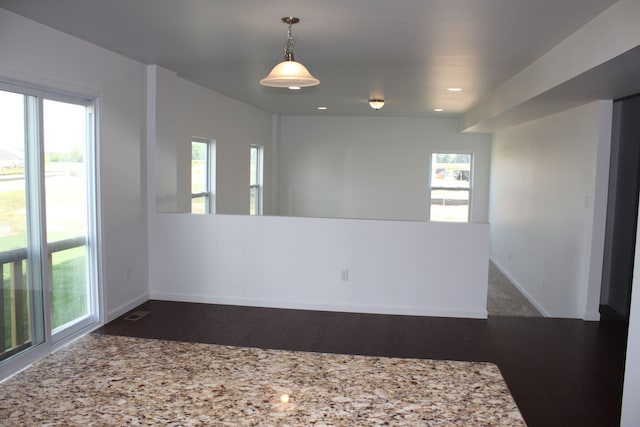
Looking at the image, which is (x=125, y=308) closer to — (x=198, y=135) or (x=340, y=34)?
(x=198, y=135)

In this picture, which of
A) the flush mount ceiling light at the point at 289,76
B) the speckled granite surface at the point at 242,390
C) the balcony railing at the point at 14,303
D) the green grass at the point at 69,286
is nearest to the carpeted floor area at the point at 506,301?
the flush mount ceiling light at the point at 289,76

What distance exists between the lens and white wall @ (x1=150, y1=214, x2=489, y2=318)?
486 centimetres

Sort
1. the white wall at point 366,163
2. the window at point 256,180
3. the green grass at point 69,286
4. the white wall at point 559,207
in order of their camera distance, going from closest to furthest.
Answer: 1. the green grass at point 69,286
2. the white wall at point 559,207
3. the window at point 256,180
4. the white wall at point 366,163

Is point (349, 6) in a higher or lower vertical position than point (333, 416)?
higher

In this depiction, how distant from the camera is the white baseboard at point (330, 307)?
4.89m

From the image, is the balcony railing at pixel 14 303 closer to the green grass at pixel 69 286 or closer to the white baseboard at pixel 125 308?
the green grass at pixel 69 286

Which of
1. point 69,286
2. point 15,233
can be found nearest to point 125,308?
point 69,286

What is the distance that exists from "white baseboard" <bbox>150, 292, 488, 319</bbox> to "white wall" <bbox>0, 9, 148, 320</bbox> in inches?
15.2

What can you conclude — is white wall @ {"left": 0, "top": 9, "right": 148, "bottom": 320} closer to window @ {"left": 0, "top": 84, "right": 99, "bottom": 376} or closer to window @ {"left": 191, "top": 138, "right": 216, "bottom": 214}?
window @ {"left": 0, "top": 84, "right": 99, "bottom": 376}

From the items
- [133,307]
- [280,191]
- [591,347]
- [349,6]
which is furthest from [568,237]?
[280,191]

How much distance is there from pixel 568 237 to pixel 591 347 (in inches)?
59.9

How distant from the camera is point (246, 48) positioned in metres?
4.16

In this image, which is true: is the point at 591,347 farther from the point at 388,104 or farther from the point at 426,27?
the point at 388,104

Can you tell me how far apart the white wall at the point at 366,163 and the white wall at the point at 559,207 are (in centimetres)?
144
